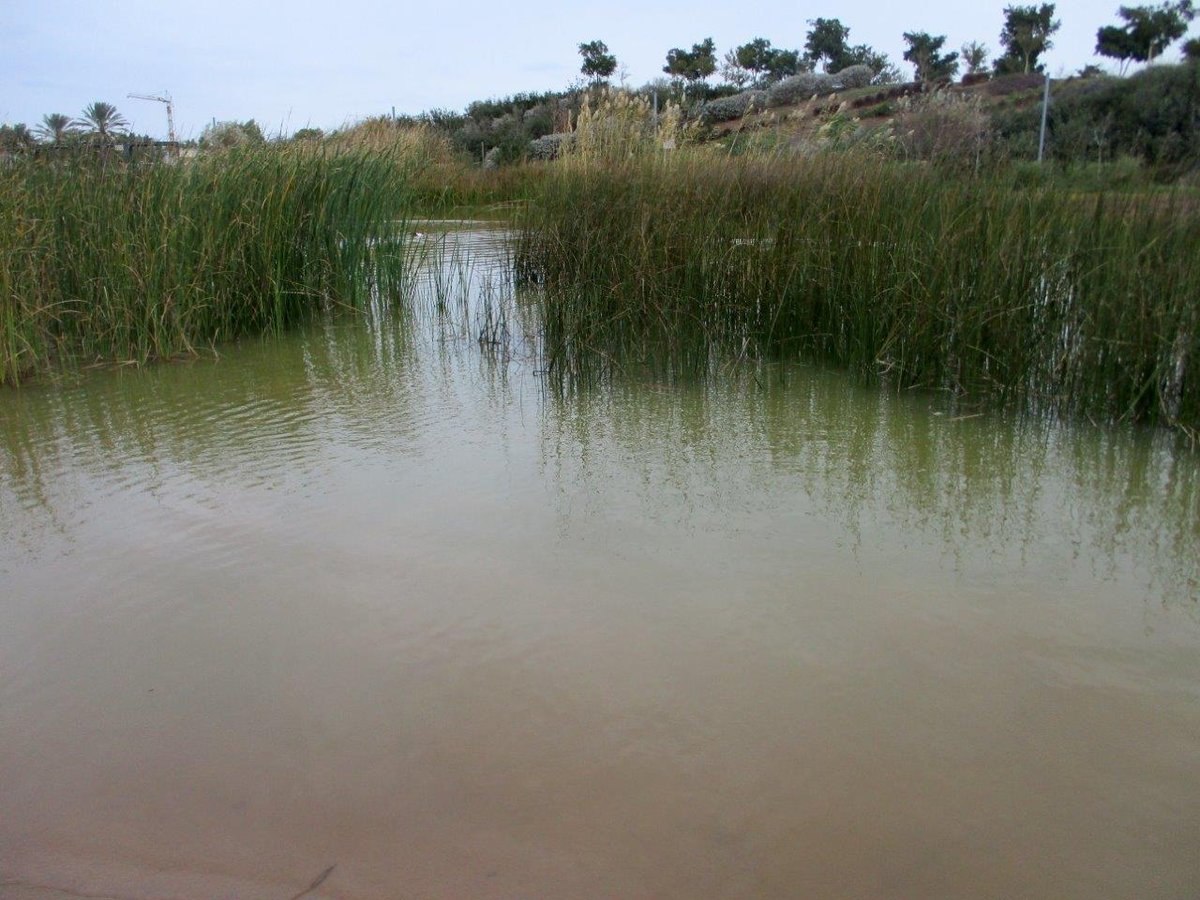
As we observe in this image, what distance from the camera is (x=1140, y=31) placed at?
20.5 meters

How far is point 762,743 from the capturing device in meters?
1.90

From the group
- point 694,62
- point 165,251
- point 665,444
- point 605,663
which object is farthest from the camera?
point 694,62

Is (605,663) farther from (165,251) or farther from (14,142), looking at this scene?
(14,142)

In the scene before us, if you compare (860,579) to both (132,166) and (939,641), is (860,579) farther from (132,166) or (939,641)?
(132,166)

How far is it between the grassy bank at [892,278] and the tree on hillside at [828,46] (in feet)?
96.3

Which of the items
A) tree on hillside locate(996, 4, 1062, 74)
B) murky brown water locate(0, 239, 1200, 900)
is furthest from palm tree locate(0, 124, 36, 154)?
tree on hillside locate(996, 4, 1062, 74)

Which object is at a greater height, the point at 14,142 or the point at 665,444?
the point at 14,142

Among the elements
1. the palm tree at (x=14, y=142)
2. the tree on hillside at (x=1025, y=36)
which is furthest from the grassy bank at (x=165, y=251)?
the tree on hillside at (x=1025, y=36)

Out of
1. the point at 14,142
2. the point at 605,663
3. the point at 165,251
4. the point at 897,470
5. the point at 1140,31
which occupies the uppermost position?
the point at 1140,31

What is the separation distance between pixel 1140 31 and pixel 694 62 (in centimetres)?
1223

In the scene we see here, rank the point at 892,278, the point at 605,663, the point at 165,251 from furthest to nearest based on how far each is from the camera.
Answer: the point at 165,251 < the point at 892,278 < the point at 605,663

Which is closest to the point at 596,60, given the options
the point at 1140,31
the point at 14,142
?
the point at 1140,31

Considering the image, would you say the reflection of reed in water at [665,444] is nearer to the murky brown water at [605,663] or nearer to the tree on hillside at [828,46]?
the murky brown water at [605,663]

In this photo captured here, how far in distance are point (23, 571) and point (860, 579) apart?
7.34 feet
